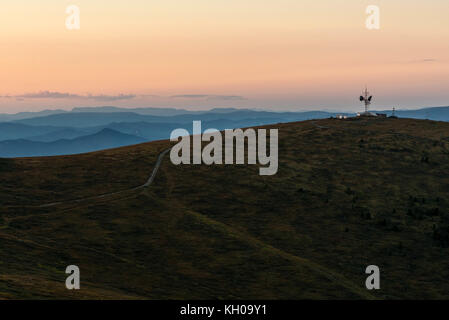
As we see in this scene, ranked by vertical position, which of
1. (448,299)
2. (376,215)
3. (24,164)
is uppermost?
(24,164)

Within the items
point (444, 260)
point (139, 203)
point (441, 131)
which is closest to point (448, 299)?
point (444, 260)

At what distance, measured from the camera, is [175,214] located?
84750 millimetres

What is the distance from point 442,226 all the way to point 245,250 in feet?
121

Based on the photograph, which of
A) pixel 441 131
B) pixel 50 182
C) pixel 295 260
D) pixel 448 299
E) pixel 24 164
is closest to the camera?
pixel 448 299

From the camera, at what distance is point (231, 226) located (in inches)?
3250

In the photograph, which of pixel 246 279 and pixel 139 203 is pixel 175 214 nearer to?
pixel 139 203

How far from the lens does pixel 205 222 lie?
82750 mm

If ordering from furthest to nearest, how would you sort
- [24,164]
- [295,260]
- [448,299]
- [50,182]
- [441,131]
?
[441,131] < [24,164] < [50,182] < [295,260] < [448,299]

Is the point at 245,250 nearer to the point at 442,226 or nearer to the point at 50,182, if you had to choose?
the point at 442,226

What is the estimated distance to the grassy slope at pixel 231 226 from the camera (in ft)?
202

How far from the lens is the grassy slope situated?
61500 mm

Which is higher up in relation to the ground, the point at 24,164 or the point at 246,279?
the point at 24,164

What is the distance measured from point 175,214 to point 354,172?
149 feet

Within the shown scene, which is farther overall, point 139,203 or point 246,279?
point 139,203
